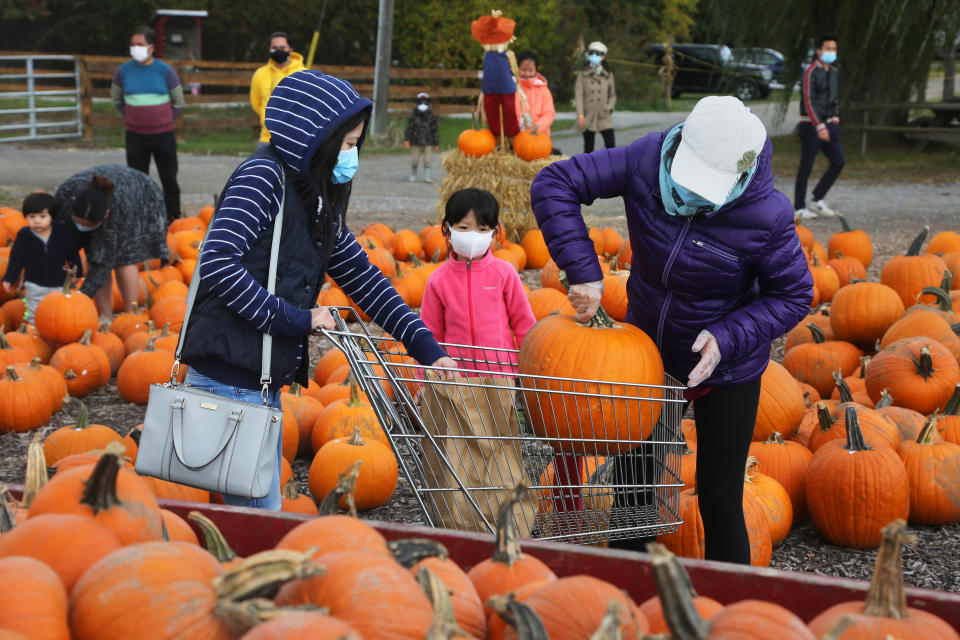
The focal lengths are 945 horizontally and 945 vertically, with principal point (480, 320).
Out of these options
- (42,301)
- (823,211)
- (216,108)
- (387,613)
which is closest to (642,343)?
(387,613)

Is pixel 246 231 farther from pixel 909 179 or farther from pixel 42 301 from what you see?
pixel 909 179

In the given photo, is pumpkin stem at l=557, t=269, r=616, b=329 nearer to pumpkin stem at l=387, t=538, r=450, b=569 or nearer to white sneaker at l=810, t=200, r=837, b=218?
pumpkin stem at l=387, t=538, r=450, b=569

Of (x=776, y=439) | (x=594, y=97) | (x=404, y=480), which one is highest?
(x=594, y=97)

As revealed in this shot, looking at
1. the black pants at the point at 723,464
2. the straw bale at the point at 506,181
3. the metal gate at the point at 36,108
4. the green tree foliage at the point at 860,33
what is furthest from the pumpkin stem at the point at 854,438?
the metal gate at the point at 36,108

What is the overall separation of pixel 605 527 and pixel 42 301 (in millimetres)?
4723

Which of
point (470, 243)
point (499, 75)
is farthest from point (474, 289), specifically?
point (499, 75)

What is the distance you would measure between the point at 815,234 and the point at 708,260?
9.01 metres

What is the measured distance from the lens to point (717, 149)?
274 centimetres

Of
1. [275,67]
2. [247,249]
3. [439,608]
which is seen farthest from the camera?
[275,67]

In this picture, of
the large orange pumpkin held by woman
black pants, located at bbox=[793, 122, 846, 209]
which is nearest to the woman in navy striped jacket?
the large orange pumpkin held by woman

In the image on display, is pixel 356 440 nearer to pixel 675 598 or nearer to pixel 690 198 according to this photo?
pixel 690 198

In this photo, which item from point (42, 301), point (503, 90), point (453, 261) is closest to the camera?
point (453, 261)

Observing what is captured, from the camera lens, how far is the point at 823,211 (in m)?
12.8

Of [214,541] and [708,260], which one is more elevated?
[708,260]
